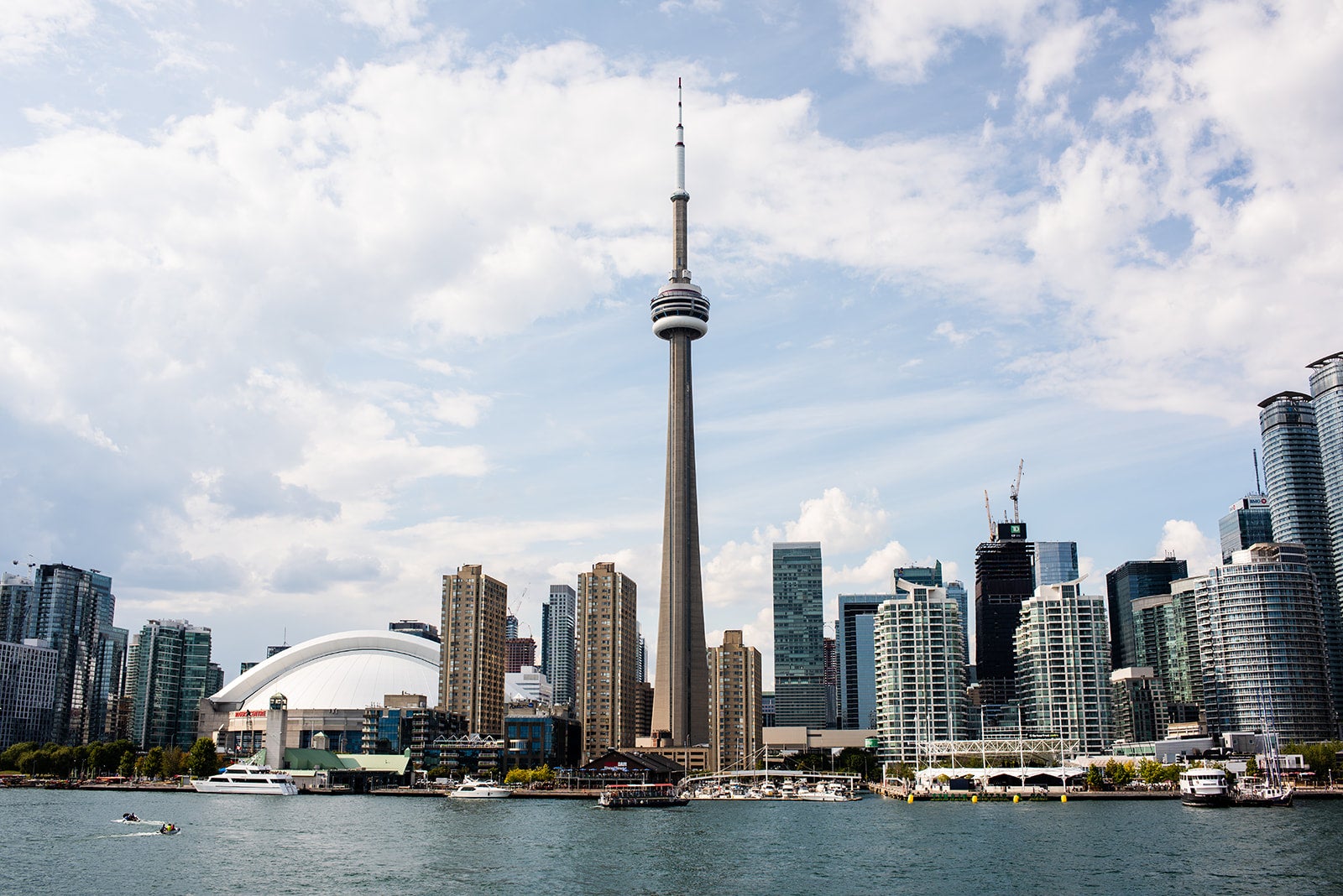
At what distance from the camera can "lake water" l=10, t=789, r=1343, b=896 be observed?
85.2 meters

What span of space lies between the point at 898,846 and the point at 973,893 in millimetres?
32009

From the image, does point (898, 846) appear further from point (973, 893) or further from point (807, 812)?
point (807, 812)

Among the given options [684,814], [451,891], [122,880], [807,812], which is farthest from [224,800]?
[451,891]

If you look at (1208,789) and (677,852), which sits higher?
(1208,789)

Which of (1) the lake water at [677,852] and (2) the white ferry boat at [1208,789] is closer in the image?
(1) the lake water at [677,852]

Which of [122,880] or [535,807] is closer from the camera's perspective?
[122,880]

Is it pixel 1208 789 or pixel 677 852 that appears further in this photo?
pixel 1208 789

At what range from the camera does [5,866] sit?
9344 centimetres

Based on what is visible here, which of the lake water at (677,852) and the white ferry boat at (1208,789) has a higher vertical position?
the white ferry boat at (1208,789)

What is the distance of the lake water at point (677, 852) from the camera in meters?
85.2

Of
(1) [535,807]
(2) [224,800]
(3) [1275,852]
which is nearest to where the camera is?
(3) [1275,852]

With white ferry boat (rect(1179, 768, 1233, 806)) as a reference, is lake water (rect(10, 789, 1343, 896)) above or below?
below

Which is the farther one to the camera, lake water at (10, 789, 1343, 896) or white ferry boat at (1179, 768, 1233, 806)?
white ferry boat at (1179, 768, 1233, 806)

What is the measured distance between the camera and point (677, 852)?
354ft
